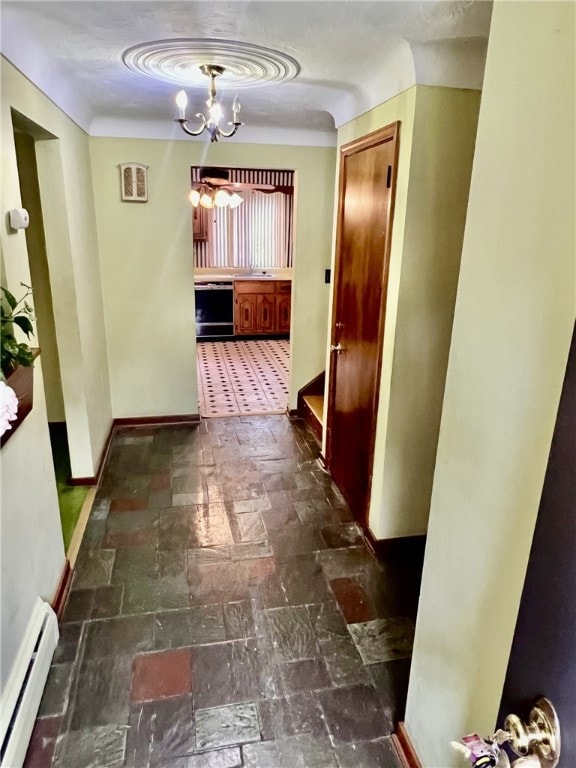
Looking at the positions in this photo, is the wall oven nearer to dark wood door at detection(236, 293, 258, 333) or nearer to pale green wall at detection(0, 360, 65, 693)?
dark wood door at detection(236, 293, 258, 333)

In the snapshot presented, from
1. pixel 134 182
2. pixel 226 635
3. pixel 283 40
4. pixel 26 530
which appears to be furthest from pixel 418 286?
pixel 134 182

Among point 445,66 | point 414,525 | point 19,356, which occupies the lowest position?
point 414,525

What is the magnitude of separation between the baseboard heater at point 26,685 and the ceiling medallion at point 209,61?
90.7 inches

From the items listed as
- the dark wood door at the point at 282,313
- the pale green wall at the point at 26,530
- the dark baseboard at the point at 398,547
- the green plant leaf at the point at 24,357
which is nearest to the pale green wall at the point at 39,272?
the pale green wall at the point at 26,530

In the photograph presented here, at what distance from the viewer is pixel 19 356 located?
1.63m

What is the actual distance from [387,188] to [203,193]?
4952 mm

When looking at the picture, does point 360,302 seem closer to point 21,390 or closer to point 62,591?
point 21,390

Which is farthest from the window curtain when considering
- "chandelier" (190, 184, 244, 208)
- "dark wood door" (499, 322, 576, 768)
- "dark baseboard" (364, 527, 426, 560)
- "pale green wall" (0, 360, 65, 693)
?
"dark wood door" (499, 322, 576, 768)

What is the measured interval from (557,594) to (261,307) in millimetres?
6864

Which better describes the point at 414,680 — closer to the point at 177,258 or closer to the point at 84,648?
the point at 84,648

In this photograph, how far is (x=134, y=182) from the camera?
370 centimetres

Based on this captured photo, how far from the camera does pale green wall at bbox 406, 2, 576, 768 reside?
0.91 metres

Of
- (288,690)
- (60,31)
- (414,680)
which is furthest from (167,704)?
(60,31)

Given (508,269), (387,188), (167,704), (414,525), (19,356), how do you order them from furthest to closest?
(414,525), (387,188), (167,704), (19,356), (508,269)
